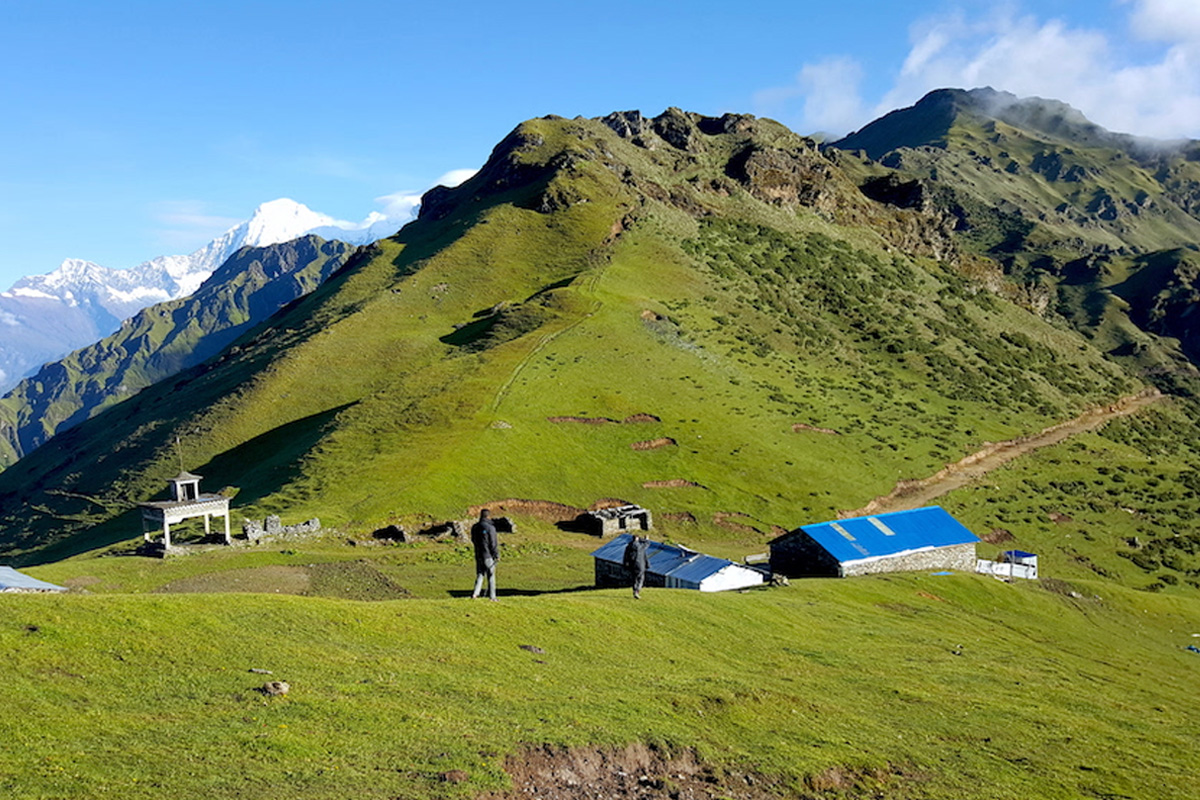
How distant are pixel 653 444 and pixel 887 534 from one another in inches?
1205

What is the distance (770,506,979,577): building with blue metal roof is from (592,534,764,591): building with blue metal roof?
29.8 ft

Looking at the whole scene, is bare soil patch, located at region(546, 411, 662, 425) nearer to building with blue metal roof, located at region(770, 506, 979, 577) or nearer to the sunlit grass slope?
building with blue metal roof, located at region(770, 506, 979, 577)

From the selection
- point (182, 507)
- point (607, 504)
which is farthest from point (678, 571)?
point (182, 507)

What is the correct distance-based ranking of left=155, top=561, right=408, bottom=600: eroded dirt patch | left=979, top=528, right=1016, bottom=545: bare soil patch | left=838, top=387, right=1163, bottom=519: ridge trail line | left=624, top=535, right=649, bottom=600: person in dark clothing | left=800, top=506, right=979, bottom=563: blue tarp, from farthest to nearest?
left=838, top=387, right=1163, bottom=519: ridge trail line
left=979, top=528, right=1016, bottom=545: bare soil patch
left=800, top=506, right=979, bottom=563: blue tarp
left=155, top=561, right=408, bottom=600: eroded dirt patch
left=624, top=535, right=649, bottom=600: person in dark clothing

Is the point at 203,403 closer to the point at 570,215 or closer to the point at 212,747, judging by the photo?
the point at 570,215

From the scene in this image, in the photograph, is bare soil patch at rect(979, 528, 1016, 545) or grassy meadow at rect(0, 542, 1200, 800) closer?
grassy meadow at rect(0, 542, 1200, 800)

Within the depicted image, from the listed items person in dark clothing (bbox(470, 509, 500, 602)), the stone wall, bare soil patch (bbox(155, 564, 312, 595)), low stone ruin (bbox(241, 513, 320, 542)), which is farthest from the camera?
low stone ruin (bbox(241, 513, 320, 542))

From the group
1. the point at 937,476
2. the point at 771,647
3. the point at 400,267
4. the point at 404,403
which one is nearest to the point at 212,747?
the point at 771,647

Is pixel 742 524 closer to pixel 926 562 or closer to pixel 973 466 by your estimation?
pixel 926 562

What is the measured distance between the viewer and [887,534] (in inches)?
2331

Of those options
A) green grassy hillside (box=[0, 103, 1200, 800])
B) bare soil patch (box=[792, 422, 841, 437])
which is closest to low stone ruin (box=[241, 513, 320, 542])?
green grassy hillside (box=[0, 103, 1200, 800])

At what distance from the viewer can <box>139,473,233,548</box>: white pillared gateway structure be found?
183ft

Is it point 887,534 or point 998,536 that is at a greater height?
point 887,534

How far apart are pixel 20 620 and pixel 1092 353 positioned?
596 ft
